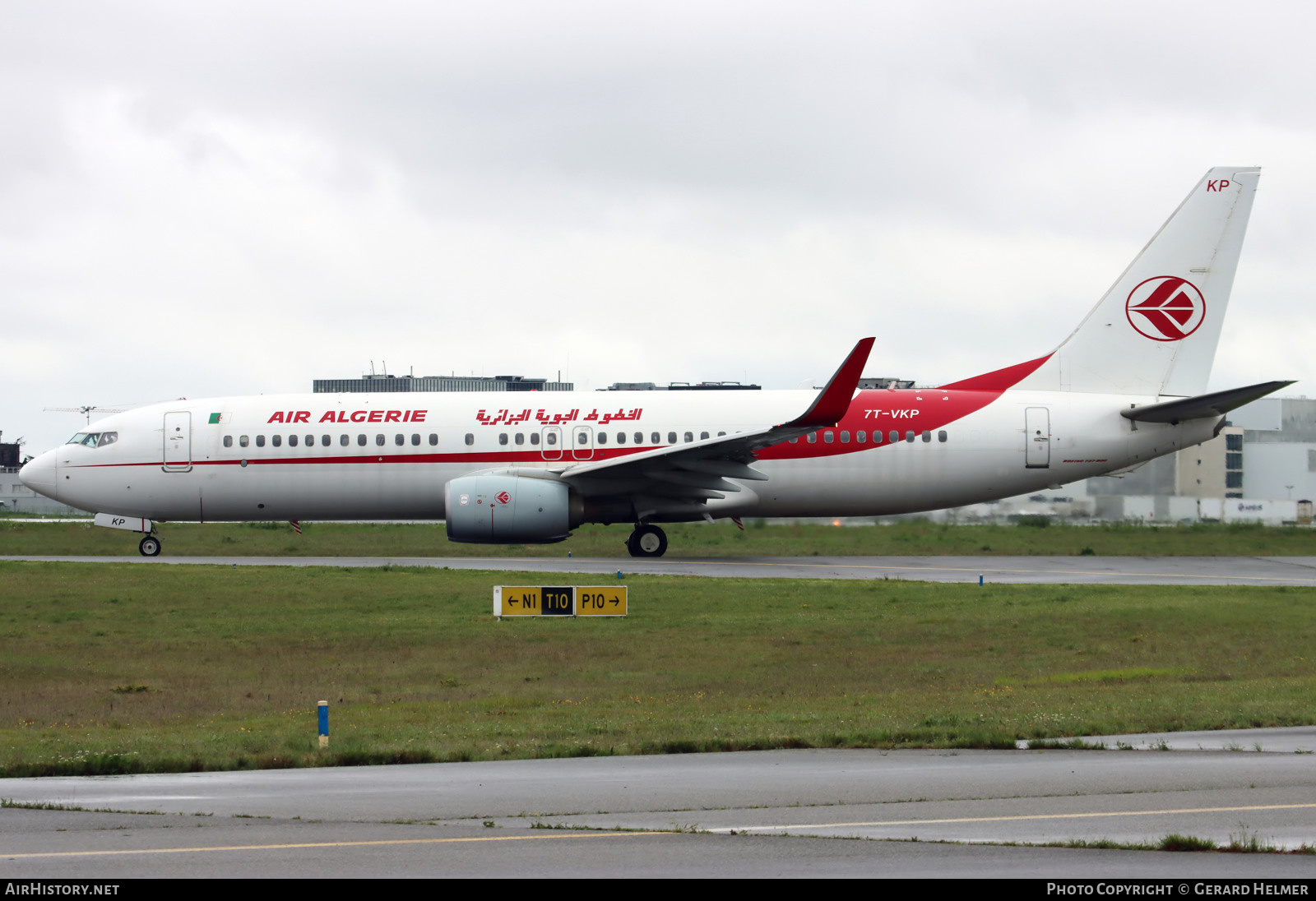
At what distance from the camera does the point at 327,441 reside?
31891 mm

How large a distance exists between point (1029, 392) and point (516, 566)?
13.8m

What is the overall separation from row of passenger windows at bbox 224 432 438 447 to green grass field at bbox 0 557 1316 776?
522 centimetres

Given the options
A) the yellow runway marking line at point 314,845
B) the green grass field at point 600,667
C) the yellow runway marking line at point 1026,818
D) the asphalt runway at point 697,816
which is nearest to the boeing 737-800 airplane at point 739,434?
the green grass field at point 600,667

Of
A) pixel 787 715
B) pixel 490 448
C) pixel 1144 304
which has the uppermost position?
pixel 1144 304

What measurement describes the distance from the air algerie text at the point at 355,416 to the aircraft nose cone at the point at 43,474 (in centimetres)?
581

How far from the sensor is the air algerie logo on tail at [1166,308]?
3244 cm

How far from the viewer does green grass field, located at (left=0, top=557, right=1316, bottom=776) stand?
39.5 ft

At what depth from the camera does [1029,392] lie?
32625mm

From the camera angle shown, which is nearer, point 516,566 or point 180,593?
point 180,593

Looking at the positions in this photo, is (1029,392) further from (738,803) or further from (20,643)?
(738,803)

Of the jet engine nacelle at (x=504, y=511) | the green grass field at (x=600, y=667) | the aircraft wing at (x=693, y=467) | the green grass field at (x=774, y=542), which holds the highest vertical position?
the aircraft wing at (x=693, y=467)

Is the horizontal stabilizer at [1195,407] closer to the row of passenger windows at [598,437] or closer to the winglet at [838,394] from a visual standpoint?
the winglet at [838,394]

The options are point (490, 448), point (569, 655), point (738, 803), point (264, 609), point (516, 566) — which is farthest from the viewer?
point (490, 448)

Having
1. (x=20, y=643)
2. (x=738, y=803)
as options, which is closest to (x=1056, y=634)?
(x=738, y=803)
